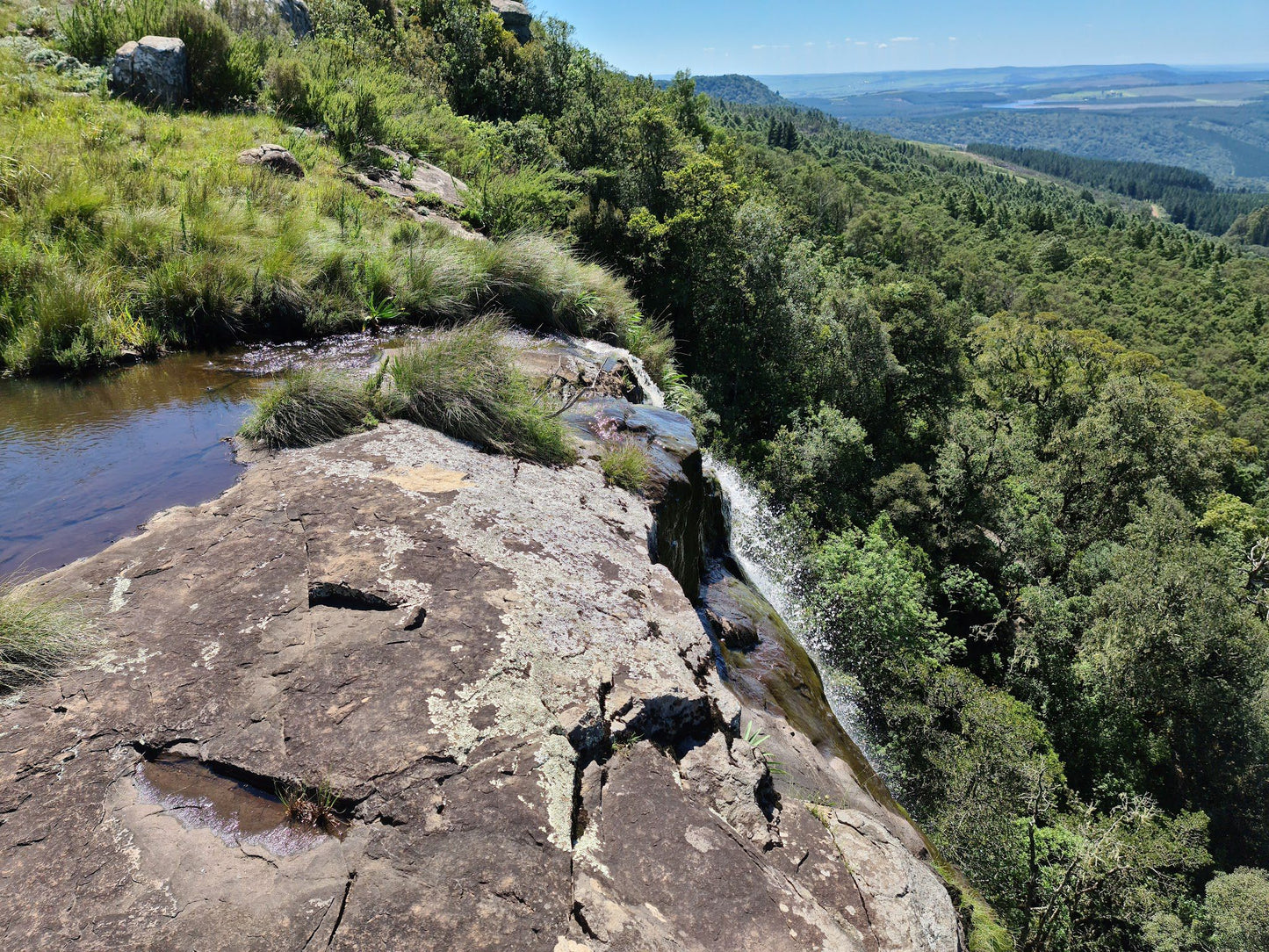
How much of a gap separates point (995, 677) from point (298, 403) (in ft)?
95.3

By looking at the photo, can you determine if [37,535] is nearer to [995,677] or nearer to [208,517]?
[208,517]

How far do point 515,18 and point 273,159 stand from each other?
2687 centimetres

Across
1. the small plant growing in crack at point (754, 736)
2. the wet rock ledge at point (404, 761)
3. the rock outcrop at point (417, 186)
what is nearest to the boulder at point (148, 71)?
the rock outcrop at point (417, 186)

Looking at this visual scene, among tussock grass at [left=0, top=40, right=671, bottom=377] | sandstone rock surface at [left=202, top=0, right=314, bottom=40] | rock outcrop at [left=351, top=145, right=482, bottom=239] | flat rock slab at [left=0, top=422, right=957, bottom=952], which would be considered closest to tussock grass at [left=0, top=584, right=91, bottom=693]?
flat rock slab at [left=0, top=422, right=957, bottom=952]

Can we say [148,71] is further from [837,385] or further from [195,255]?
[837,385]

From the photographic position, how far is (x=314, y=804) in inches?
127

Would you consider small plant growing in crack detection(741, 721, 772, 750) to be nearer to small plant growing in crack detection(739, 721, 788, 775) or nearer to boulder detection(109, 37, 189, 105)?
small plant growing in crack detection(739, 721, 788, 775)

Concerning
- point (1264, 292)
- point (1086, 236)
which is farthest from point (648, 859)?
point (1086, 236)

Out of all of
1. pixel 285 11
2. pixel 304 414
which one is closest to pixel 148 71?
pixel 285 11

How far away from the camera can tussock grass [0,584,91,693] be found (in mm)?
3531

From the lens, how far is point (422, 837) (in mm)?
3182

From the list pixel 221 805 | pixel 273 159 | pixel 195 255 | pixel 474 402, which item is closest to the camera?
pixel 221 805

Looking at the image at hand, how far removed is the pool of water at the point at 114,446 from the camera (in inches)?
198

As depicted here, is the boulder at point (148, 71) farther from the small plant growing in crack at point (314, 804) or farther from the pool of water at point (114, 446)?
the small plant growing in crack at point (314, 804)
